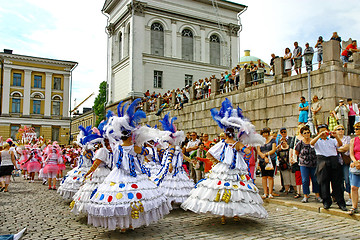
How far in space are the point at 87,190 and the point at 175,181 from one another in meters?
2.10

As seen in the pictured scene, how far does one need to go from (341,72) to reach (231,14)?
2683 cm

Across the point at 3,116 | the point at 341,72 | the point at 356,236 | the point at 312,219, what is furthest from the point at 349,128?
the point at 3,116

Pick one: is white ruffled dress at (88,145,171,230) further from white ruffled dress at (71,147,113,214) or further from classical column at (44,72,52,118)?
classical column at (44,72,52,118)

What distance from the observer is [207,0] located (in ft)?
117

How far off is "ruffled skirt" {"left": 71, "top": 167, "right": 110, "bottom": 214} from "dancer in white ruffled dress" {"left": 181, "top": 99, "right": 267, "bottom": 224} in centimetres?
204

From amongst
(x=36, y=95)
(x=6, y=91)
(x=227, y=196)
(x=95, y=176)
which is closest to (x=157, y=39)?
(x=95, y=176)

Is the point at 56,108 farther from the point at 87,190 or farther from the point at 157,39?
the point at 87,190

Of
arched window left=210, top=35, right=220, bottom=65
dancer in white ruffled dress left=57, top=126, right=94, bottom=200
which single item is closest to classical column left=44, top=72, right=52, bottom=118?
arched window left=210, top=35, right=220, bottom=65

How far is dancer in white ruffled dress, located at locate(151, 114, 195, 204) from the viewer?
772 cm

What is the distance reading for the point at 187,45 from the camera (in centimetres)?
3541

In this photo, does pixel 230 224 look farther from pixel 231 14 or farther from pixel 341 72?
pixel 231 14

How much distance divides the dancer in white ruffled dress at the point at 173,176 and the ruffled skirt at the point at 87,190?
4.50ft

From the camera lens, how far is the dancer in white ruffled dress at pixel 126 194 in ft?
17.6

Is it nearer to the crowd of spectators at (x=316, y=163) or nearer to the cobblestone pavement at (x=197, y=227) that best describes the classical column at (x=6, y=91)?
the crowd of spectators at (x=316, y=163)
